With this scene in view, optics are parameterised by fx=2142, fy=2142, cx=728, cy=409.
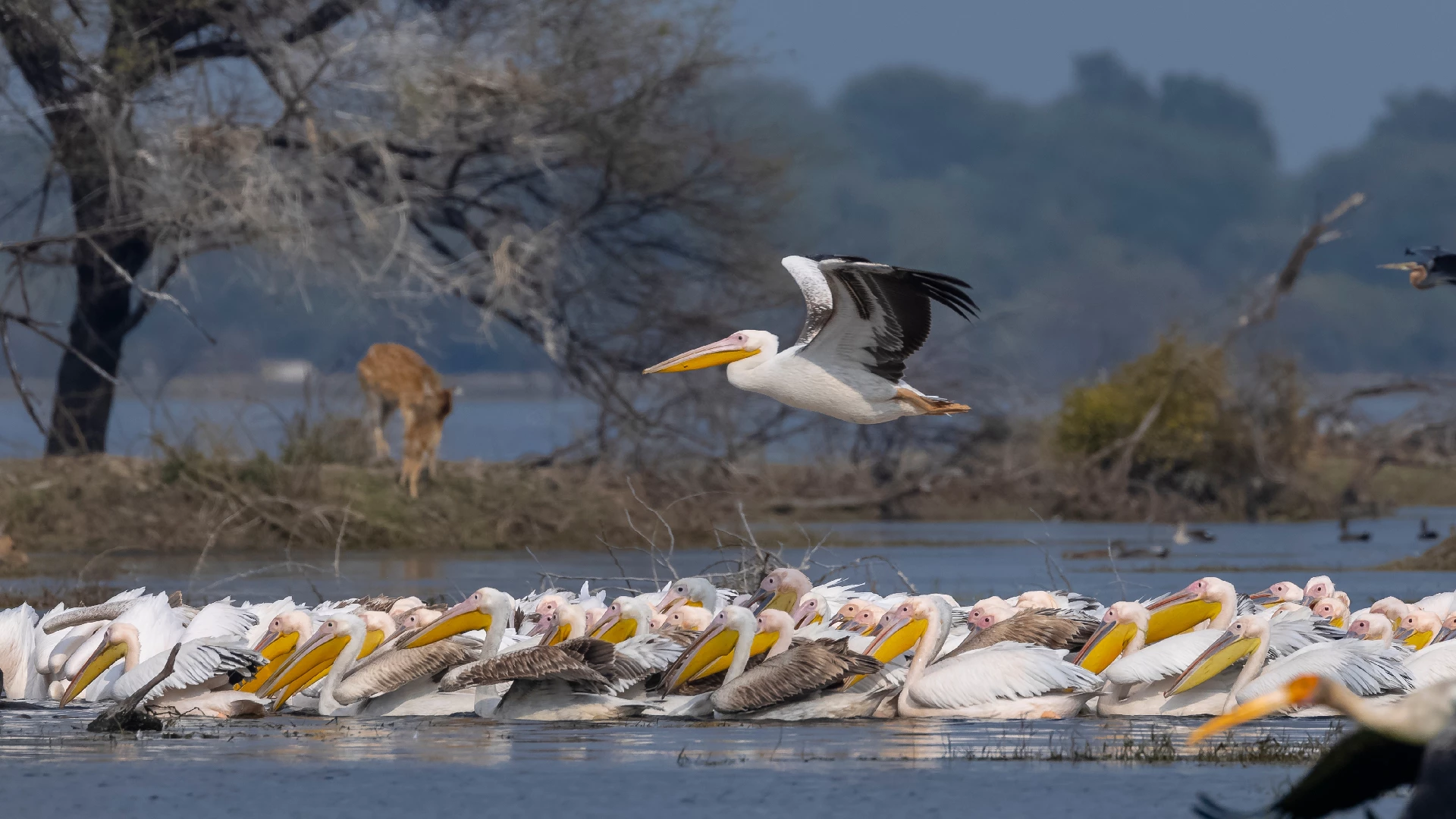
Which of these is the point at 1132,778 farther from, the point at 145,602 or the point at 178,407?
the point at 178,407

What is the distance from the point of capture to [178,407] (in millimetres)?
18297

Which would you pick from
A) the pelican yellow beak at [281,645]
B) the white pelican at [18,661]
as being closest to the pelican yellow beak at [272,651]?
the pelican yellow beak at [281,645]

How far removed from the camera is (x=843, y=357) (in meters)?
8.98

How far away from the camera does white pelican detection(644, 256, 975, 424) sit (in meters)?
8.71

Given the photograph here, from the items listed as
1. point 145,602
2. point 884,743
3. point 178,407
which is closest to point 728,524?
point 178,407

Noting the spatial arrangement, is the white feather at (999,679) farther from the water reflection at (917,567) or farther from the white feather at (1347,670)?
the water reflection at (917,567)

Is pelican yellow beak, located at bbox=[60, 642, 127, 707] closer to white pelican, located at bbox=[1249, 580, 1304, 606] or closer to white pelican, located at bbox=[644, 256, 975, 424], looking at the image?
white pelican, located at bbox=[644, 256, 975, 424]

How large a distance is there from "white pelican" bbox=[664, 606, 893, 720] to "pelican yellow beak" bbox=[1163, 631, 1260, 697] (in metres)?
1.13

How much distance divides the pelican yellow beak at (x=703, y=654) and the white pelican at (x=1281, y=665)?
167 cm

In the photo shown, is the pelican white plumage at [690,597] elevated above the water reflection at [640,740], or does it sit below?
above

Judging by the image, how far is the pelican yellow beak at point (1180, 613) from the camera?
8.95 m

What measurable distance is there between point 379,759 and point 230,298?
60434mm

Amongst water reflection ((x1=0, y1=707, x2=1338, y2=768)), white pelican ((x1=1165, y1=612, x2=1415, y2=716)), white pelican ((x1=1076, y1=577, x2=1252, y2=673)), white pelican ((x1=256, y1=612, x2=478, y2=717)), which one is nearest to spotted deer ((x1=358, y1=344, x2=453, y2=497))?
white pelican ((x1=256, y1=612, x2=478, y2=717))

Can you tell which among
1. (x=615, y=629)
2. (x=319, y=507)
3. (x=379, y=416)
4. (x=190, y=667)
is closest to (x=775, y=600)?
(x=615, y=629)
